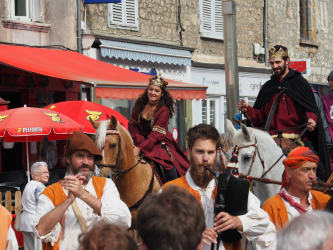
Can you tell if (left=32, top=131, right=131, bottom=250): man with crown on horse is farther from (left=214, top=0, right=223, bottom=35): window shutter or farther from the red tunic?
(left=214, top=0, right=223, bottom=35): window shutter

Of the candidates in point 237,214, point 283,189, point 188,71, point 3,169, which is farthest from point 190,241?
point 188,71

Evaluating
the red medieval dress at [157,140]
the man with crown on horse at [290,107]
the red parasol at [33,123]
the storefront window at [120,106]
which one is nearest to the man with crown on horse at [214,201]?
the red medieval dress at [157,140]

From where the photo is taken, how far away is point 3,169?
45.3ft

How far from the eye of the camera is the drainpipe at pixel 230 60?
9.25 m

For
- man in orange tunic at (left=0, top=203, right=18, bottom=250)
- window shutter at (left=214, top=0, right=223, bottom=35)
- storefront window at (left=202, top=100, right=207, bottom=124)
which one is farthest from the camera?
window shutter at (left=214, top=0, right=223, bottom=35)

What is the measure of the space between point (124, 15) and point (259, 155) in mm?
10902

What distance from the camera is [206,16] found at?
779 inches

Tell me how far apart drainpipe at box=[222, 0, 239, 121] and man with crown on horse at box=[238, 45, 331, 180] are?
62.1 inches

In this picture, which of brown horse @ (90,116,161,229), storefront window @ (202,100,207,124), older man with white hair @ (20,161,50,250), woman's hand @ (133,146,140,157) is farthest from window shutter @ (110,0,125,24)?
brown horse @ (90,116,161,229)

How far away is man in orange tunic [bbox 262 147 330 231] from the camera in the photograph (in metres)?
4.16

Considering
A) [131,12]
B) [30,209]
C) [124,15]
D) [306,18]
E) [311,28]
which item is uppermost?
[306,18]

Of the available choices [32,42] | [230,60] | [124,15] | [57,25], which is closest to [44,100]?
[32,42]

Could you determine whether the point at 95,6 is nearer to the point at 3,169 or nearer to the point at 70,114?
the point at 3,169

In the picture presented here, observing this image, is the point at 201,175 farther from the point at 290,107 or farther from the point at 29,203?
the point at 29,203
